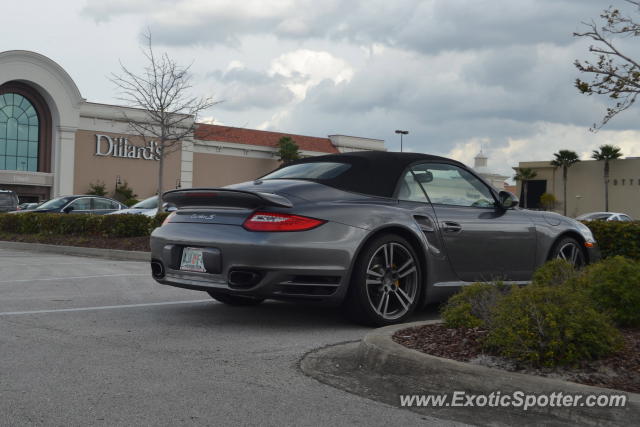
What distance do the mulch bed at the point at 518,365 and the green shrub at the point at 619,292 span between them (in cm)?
11

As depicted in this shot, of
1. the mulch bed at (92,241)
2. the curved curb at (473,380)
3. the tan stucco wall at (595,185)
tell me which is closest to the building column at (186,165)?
the tan stucco wall at (595,185)

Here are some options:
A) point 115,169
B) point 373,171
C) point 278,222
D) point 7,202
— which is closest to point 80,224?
point 7,202

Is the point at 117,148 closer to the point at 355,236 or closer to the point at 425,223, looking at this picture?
the point at 425,223

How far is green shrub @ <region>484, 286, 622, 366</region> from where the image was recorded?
4090 mm

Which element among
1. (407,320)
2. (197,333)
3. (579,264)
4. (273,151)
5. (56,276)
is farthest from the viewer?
(273,151)

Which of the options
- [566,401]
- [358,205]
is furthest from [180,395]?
[358,205]

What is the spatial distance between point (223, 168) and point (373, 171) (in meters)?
55.1

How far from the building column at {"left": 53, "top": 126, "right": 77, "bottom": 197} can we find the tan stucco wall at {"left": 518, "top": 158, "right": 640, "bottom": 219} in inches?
1654

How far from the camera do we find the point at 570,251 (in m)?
8.06

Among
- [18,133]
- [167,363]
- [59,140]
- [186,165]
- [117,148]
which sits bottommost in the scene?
[167,363]

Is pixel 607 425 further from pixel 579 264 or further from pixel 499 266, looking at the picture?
pixel 579 264

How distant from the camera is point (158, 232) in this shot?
677 centimetres

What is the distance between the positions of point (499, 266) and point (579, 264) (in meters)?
1.41

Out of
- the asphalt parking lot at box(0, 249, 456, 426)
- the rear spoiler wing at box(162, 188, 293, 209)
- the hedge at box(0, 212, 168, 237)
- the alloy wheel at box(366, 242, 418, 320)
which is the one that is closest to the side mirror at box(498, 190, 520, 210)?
the asphalt parking lot at box(0, 249, 456, 426)
